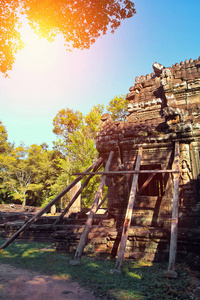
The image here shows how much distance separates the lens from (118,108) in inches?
1089

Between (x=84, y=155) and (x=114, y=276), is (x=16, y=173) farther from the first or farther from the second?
(x=114, y=276)

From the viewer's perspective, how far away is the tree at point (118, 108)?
27.6 metres

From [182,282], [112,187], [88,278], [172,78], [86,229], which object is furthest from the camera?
[172,78]

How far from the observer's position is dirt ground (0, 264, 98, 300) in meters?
3.00

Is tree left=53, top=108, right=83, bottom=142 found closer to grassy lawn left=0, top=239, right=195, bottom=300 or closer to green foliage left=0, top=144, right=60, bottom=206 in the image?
green foliage left=0, top=144, right=60, bottom=206

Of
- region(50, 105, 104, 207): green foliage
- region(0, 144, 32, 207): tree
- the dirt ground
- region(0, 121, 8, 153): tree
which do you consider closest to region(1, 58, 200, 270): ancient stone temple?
the dirt ground

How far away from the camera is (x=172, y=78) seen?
812 cm

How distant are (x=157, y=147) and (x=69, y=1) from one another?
540 centimetres

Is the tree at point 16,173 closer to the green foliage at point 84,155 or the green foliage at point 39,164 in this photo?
the green foliage at point 39,164

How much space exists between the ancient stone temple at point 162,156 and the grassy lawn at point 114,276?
0.71 meters

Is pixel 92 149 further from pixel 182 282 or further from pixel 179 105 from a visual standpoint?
pixel 182 282

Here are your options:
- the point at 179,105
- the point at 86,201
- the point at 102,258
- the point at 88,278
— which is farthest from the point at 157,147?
the point at 86,201

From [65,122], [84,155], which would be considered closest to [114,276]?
[84,155]

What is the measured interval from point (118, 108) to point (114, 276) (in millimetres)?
25372
